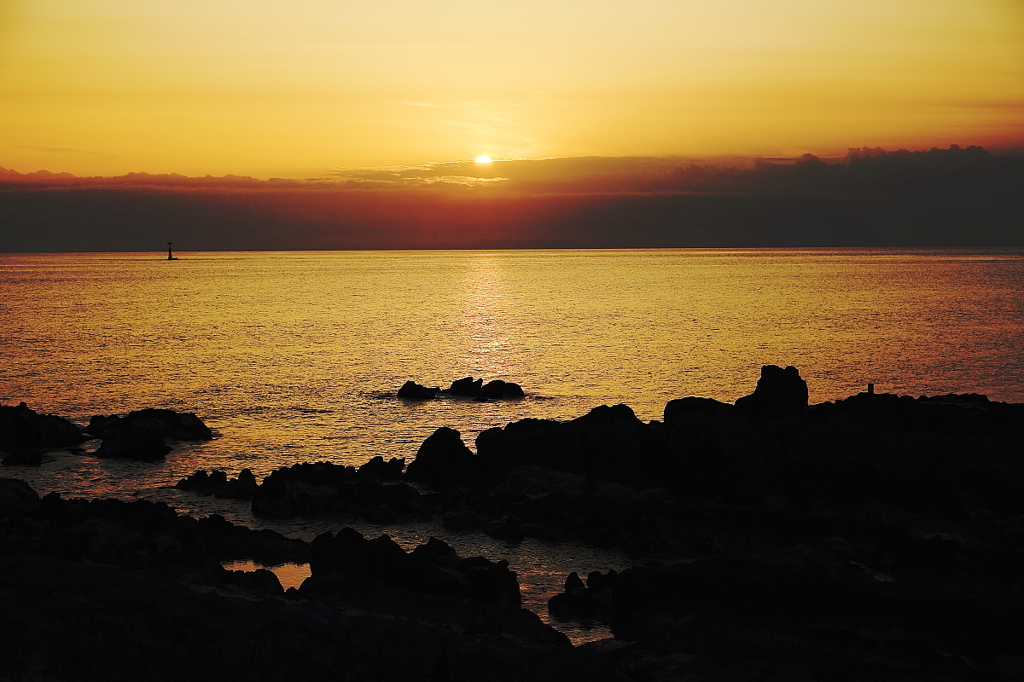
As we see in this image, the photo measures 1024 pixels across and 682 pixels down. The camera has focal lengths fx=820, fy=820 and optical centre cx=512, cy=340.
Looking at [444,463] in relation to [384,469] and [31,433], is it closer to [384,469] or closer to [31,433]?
[384,469]

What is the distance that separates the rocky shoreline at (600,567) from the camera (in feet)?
51.4

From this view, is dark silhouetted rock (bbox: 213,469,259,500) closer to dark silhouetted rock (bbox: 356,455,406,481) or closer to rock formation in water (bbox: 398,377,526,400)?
dark silhouetted rock (bbox: 356,455,406,481)

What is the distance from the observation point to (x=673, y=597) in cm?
1978

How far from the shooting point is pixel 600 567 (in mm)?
24906

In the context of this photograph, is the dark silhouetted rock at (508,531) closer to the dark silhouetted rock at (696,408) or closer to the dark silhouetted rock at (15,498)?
the dark silhouetted rock at (696,408)

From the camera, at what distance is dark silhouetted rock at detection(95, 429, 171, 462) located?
131ft

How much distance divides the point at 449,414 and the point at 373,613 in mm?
35937

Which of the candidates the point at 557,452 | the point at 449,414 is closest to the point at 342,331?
the point at 449,414

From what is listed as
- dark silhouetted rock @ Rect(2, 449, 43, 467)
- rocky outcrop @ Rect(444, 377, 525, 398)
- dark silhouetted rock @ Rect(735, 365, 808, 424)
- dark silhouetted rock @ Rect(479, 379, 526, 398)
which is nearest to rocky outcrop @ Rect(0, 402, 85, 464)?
dark silhouetted rock @ Rect(2, 449, 43, 467)

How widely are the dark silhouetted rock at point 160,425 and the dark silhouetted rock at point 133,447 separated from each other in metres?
1.00

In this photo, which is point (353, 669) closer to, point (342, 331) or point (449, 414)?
point (449, 414)

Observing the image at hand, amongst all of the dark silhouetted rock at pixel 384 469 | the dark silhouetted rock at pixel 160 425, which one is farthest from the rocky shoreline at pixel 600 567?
the dark silhouetted rock at pixel 160 425

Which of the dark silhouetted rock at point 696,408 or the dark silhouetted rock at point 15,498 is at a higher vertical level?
the dark silhouetted rock at point 696,408

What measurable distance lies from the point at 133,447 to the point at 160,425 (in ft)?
13.5
